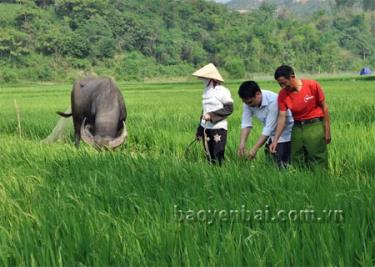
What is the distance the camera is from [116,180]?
3.23m

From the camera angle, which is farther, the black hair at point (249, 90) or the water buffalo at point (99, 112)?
the water buffalo at point (99, 112)

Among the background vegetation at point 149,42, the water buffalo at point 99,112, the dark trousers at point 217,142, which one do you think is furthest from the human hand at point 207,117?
the background vegetation at point 149,42

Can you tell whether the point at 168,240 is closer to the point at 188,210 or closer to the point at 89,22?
the point at 188,210

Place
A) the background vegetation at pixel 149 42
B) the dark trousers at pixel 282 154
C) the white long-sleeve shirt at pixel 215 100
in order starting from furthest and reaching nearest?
the background vegetation at pixel 149 42
the white long-sleeve shirt at pixel 215 100
the dark trousers at pixel 282 154

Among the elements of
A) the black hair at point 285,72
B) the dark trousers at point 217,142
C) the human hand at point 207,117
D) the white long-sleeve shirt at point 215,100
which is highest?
the black hair at point 285,72

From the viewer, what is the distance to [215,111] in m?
4.32

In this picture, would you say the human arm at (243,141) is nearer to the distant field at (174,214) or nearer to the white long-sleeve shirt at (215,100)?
the distant field at (174,214)

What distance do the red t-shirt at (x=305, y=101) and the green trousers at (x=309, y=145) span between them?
87mm

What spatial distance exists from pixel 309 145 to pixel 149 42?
54.7m

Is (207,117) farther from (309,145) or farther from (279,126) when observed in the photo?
(309,145)

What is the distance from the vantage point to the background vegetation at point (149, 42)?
48531mm

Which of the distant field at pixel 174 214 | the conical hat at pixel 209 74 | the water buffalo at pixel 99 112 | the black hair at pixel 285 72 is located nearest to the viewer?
the distant field at pixel 174 214

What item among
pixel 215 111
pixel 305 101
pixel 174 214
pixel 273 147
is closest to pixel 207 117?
pixel 215 111

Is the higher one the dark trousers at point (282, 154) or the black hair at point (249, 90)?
the black hair at point (249, 90)
